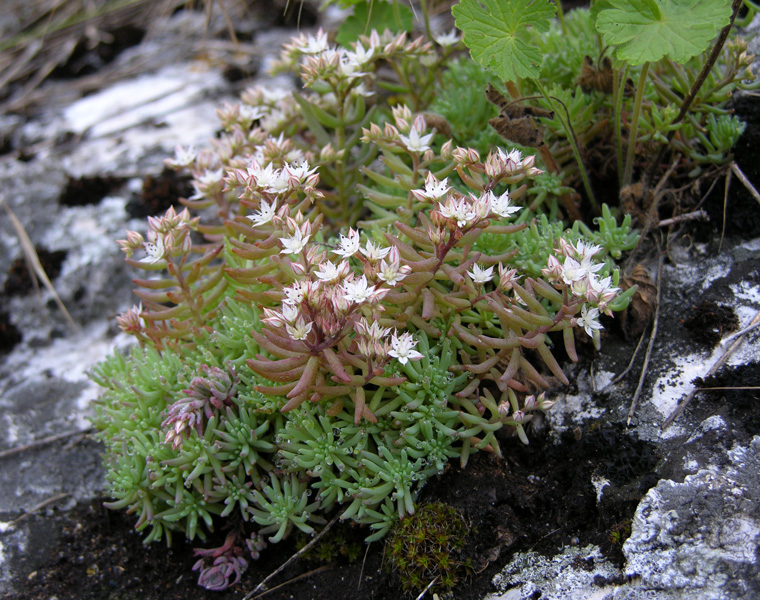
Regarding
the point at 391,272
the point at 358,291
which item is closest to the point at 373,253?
the point at 391,272

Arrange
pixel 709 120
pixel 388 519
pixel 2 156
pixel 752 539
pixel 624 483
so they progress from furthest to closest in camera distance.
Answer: pixel 2 156 < pixel 709 120 < pixel 388 519 < pixel 624 483 < pixel 752 539

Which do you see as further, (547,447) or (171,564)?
(171,564)

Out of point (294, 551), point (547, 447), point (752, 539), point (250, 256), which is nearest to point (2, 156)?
point (250, 256)

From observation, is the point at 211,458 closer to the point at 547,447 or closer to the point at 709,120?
the point at 547,447

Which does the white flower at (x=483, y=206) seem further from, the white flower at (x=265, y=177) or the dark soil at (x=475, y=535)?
the dark soil at (x=475, y=535)

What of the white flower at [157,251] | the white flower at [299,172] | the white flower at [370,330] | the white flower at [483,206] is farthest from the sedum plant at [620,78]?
the white flower at [157,251]

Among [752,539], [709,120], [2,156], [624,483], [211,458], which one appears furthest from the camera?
[2,156]
